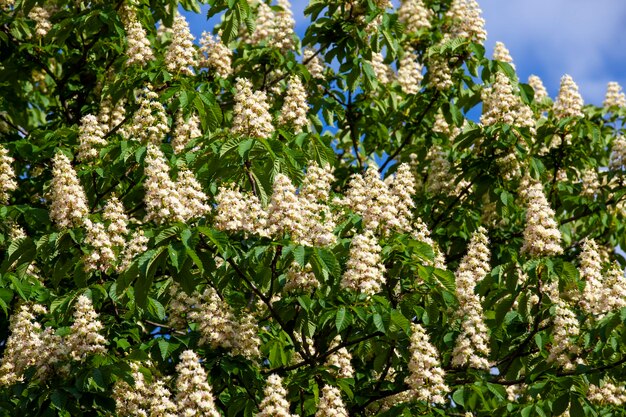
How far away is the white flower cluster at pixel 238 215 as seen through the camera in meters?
7.20

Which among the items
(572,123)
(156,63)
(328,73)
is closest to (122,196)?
(156,63)

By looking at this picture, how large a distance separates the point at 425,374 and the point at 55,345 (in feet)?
8.24

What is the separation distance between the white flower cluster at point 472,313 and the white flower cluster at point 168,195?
6.68ft

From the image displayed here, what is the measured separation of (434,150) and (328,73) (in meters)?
1.76

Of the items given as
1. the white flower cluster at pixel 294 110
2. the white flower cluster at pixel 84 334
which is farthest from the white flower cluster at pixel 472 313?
the white flower cluster at pixel 84 334

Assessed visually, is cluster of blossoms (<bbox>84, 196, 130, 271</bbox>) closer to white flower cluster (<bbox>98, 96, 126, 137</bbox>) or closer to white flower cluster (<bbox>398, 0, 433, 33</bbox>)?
white flower cluster (<bbox>98, 96, 126, 137</bbox>)

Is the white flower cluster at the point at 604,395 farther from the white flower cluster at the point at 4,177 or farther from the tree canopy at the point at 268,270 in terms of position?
the white flower cluster at the point at 4,177

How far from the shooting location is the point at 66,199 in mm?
7414

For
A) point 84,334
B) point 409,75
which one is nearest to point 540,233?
point 84,334

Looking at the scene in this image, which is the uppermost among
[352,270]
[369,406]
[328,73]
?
[328,73]

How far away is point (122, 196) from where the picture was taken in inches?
352

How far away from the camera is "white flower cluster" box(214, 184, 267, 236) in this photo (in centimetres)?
720

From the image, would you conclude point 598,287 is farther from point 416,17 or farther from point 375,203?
point 416,17

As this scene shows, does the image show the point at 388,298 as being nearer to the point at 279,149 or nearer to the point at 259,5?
the point at 279,149
